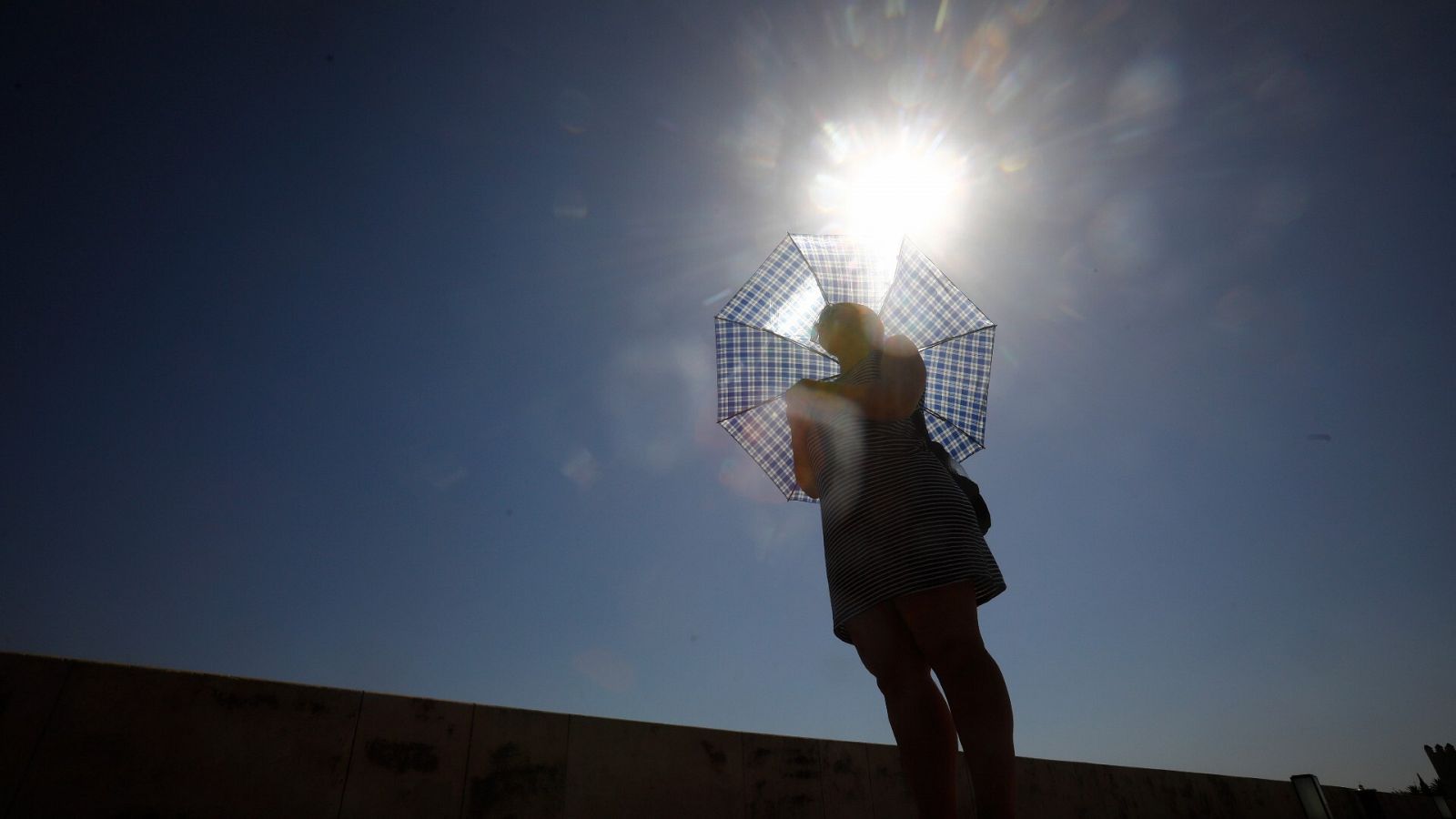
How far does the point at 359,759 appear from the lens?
2064 mm

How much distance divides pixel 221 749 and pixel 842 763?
2.39m

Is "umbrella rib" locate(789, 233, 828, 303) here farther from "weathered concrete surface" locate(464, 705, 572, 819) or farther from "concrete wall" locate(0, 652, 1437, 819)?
"weathered concrete surface" locate(464, 705, 572, 819)

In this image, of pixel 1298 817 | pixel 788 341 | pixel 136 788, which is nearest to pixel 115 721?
pixel 136 788

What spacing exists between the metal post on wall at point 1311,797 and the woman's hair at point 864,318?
4.82 meters

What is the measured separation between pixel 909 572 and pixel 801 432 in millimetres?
747

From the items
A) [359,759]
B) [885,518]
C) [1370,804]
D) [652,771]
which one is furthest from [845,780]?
[1370,804]

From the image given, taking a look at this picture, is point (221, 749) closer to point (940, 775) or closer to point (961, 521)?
point (940, 775)

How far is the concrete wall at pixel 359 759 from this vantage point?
1.70 meters

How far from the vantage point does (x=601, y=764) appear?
2.49 m

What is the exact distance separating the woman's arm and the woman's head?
30cm

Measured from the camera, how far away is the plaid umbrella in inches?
138

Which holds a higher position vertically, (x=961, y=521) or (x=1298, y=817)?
(x=961, y=521)

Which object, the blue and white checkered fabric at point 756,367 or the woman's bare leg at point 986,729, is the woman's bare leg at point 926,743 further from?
the blue and white checkered fabric at point 756,367

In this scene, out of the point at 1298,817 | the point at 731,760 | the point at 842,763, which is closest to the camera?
the point at 731,760
